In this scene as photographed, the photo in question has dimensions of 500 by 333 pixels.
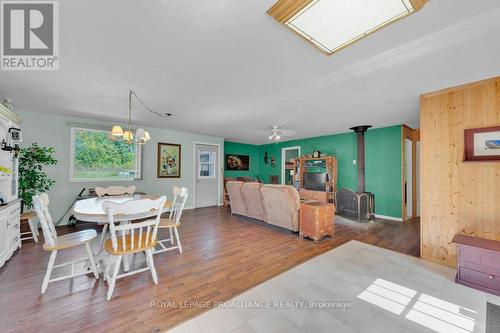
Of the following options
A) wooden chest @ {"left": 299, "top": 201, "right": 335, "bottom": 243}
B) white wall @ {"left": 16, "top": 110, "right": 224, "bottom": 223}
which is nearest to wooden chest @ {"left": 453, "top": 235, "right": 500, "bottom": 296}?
wooden chest @ {"left": 299, "top": 201, "right": 335, "bottom": 243}

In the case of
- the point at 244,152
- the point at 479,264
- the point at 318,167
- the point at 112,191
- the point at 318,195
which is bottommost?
the point at 479,264

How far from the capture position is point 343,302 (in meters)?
1.83

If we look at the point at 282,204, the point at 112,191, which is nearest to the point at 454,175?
the point at 282,204

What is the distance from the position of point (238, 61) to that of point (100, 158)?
14.8ft

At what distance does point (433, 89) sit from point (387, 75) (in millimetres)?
915

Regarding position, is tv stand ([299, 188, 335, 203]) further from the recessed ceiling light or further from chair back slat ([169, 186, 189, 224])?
the recessed ceiling light

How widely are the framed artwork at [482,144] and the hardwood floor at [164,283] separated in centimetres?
158

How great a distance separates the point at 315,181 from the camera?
6.15 meters

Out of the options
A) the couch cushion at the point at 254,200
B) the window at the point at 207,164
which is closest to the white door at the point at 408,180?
the couch cushion at the point at 254,200

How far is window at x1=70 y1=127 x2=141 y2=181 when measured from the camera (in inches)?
173

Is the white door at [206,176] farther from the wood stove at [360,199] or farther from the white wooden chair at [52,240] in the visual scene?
the white wooden chair at [52,240]

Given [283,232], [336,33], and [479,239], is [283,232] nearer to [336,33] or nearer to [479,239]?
[479,239]

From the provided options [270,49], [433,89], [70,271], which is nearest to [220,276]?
[70,271]

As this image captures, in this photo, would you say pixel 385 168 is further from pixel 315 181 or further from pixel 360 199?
pixel 315 181
